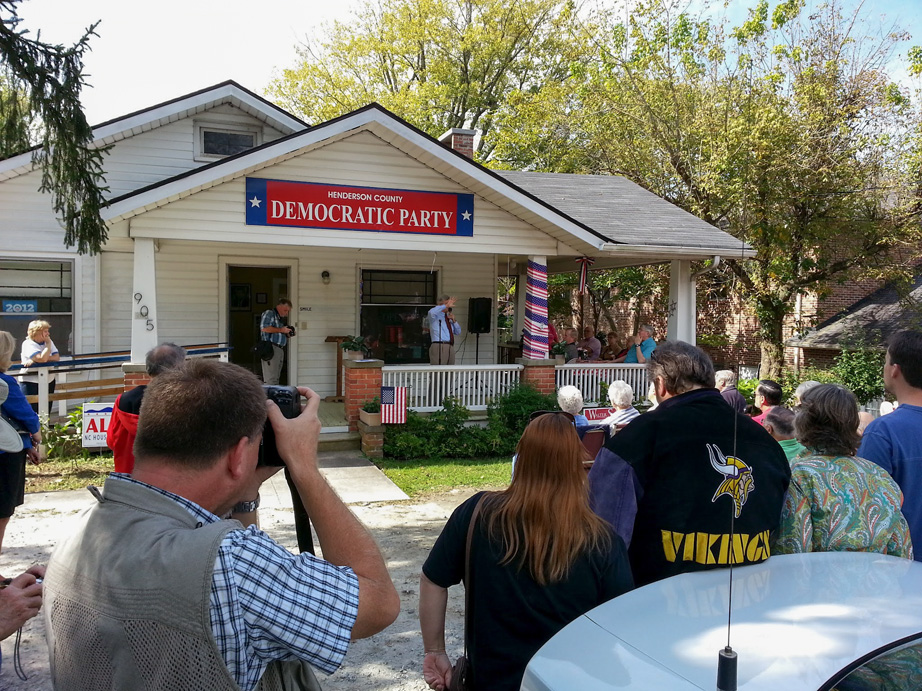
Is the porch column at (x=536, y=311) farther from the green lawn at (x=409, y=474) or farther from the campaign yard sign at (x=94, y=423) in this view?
the campaign yard sign at (x=94, y=423)

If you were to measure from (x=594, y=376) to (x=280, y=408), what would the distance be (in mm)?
10473

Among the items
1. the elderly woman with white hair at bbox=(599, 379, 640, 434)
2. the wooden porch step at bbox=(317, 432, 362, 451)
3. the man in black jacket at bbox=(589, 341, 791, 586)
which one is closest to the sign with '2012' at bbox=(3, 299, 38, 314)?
the wooden porch step at bbox=(317, 432, 362, 451)

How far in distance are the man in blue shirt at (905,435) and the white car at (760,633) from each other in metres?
0.69

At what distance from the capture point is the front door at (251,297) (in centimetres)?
1344

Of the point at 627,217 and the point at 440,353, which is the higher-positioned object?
the point at 627,217

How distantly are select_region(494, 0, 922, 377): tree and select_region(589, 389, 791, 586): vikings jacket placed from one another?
13380 millimetres

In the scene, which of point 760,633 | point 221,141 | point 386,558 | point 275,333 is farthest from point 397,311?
point 760,633

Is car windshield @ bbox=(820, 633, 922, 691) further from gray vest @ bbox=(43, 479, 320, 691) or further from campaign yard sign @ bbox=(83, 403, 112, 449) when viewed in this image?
campaign yard sign @ bbox=(83, 403, 112, 449)

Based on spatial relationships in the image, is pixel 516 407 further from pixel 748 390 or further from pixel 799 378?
pixel 799 378

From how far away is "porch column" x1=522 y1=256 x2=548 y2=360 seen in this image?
37.2ft

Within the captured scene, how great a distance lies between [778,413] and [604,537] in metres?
3.14

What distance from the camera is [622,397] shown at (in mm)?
5988

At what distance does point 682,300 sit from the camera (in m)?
12.7

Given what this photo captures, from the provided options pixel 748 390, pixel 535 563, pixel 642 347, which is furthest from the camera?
pixel 748 390
